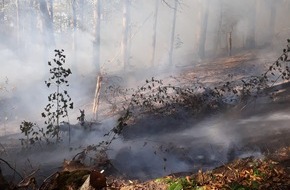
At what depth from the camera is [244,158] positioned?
19.0 feet

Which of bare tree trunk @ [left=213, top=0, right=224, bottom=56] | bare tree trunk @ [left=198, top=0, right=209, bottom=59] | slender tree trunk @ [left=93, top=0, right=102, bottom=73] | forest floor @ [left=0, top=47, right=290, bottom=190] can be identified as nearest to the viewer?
forest floor @ [left=0, top=47, right=290, bottom=190]

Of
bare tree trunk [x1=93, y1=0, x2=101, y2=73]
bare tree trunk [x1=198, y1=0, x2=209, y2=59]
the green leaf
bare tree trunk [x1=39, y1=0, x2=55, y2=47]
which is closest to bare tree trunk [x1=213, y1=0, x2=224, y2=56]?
bare tree trunk [x1=198, y1=0, x2=209, y2=59]

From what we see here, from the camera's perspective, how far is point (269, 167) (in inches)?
168

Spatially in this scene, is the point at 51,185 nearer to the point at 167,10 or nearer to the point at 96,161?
the point at 96,161

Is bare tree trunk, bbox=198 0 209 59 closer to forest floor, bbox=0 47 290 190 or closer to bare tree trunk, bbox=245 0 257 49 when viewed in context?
bare tree trunk, bbox=245 0 257 49

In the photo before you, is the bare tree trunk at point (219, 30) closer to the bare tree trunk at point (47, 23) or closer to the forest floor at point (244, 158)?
the forest floor at point (244, 158)

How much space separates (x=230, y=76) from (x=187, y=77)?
8.34ft

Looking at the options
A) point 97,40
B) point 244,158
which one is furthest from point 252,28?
point 244,158

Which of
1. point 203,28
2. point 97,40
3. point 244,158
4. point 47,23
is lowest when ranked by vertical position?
point 244,158

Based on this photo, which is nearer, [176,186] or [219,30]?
[176,186]

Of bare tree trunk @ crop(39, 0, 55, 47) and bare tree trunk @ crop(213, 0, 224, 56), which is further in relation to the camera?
bare tree trunk @ crop(213, 0, 224, 56)

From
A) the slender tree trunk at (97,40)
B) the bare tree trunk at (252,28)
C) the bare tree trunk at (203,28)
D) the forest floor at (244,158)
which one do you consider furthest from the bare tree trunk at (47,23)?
the bare tree trunk at (252,28)

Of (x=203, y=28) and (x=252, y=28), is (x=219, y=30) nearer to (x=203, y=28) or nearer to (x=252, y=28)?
(x=252, y=28)

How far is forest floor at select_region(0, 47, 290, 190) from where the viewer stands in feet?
12.2
